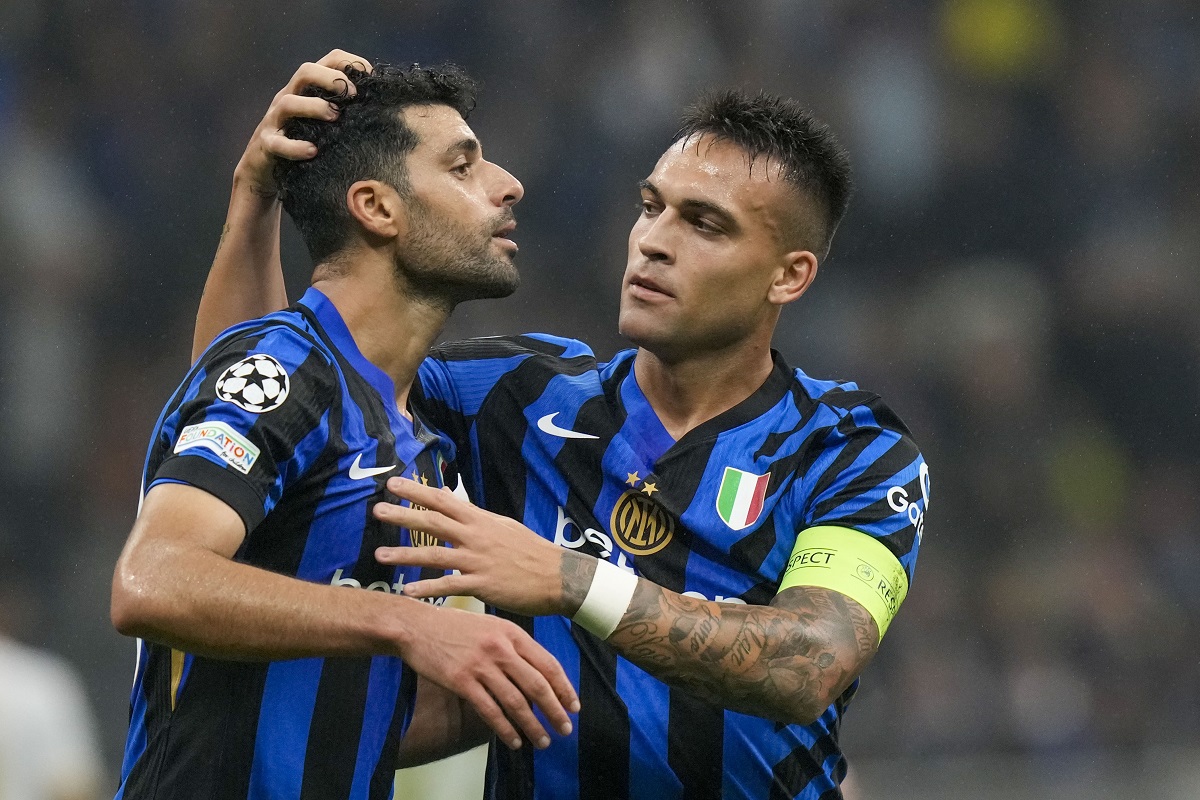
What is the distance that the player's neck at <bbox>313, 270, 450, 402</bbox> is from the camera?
305 centimetres

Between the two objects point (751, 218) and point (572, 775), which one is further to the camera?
point (751, 218)

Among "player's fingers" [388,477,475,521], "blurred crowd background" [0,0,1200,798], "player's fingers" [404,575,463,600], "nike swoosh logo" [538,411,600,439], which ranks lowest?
"player's fingers" [404,575,463,600]

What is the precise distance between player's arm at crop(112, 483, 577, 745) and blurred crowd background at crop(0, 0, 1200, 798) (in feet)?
16.1

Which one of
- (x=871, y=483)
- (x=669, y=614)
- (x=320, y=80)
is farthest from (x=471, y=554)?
(x=320, y=80)

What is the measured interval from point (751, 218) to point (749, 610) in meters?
1.14

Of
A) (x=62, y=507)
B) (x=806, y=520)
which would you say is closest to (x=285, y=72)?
(x=62, y=507)

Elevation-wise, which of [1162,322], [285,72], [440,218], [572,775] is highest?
[285,72]

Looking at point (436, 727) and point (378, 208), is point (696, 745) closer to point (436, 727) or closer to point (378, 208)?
point (436, 727)

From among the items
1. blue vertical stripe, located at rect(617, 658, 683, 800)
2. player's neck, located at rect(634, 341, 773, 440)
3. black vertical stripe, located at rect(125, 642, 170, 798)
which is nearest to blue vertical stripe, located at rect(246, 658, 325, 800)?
black vertical stripe, located at rect(125, 642, 170, 798)

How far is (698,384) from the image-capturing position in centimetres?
350

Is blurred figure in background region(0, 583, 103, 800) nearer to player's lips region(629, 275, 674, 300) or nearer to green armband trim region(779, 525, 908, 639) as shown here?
player's lips region(629, 275, 674, 300)

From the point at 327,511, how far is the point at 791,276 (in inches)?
60.5

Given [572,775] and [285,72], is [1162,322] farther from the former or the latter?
[572,775]

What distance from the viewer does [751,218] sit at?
11.8 feet
